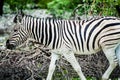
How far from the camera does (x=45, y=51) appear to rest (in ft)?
34.5

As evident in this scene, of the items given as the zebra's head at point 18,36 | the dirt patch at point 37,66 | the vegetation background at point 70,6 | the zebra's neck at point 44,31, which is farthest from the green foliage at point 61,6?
the zebra's head at point 18,36

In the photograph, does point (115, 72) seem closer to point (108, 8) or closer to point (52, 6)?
point (108, 8)

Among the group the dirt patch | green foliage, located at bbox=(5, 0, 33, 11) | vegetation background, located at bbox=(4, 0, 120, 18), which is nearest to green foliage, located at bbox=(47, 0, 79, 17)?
vegetation background, located at bbox=(4, 0, 120, 18)


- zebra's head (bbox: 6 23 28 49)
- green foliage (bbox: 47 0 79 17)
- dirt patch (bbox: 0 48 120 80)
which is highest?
zebra's head (bbox: 6 23 28 49)

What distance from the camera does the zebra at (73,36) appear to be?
8.96m

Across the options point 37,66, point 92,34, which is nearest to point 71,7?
point 37,66

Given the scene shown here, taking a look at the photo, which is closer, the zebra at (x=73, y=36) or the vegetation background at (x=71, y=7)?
the zebra at (x=73, y=36)

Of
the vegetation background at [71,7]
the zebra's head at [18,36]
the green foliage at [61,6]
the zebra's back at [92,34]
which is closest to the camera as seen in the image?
the zebra's back at [92,34]

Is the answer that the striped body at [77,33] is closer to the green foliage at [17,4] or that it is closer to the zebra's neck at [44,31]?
the zebra's neck at [44,31]

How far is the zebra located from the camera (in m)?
8.96

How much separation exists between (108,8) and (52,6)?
20.1ft

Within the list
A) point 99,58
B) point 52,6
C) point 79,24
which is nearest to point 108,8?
point 99,58

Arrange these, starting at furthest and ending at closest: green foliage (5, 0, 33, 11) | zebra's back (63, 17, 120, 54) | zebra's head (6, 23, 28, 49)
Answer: green foliage (5, 0, 33, 11) → zebra's head (6, 23, 28, 49) → zebra's back (63, 17, 120, 54)

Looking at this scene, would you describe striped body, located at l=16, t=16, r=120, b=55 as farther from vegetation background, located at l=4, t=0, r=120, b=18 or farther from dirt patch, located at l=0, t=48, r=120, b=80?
vegetation background, located at l=4, t=0, r=120, b=18
